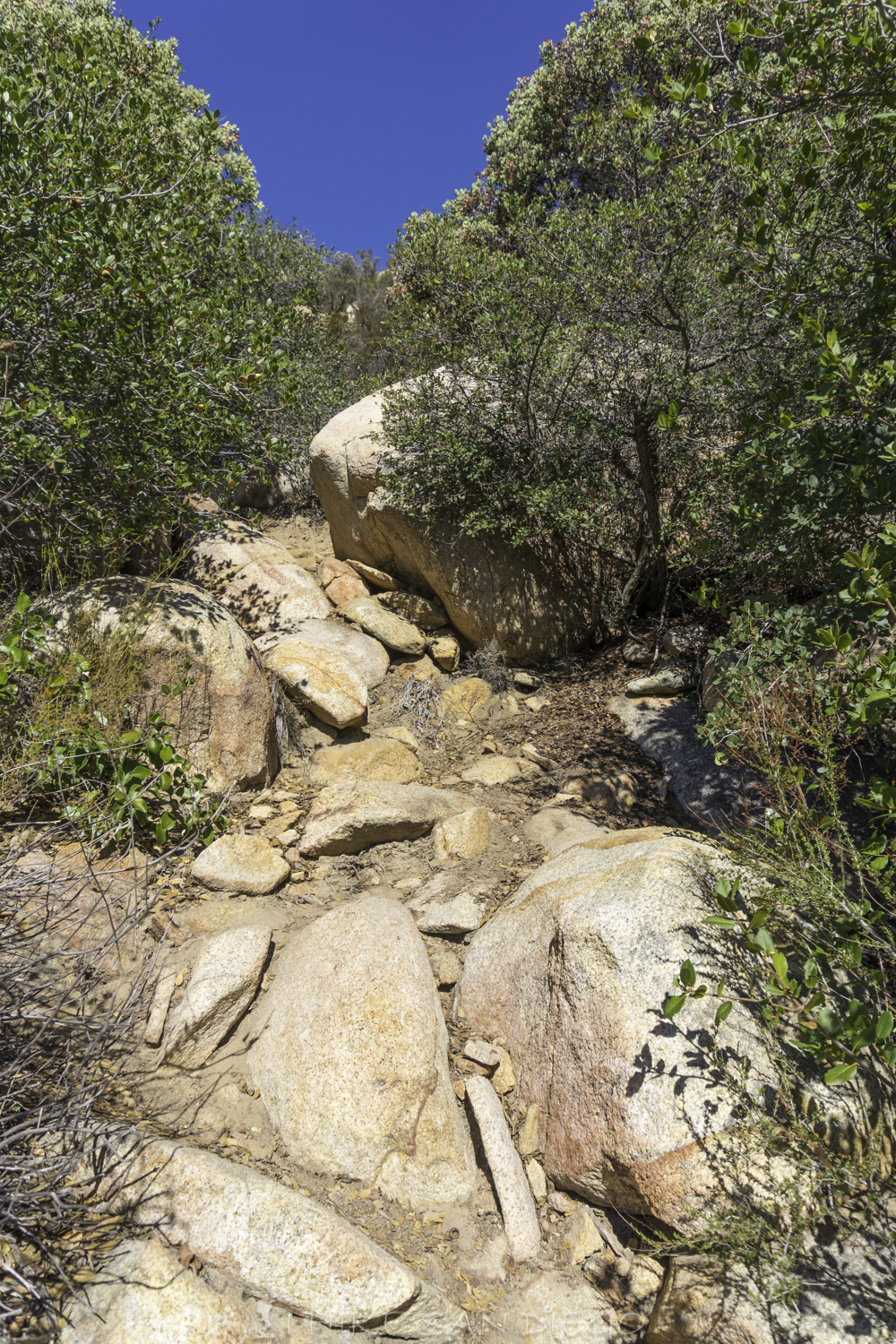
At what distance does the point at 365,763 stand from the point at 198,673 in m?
1.43

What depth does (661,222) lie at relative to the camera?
5.26m

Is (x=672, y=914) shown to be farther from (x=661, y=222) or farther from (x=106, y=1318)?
(x=661, y=222)

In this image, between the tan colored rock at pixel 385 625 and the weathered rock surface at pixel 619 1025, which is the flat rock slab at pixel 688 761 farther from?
the tan colored rock at pixel 385 625

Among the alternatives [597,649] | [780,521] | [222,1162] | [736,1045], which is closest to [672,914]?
[736,1045]

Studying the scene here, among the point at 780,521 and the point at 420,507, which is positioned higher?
the point at 420,507

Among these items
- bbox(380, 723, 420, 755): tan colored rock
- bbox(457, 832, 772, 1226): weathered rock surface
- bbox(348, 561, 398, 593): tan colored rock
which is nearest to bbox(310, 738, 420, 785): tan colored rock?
bbox(380, 723, 420, 755): tan colored rock

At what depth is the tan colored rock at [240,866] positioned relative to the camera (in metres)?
3.78

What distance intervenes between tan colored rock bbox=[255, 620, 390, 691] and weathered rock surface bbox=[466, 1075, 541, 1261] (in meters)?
3.74

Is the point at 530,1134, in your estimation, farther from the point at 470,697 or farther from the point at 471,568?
the point at 471,568

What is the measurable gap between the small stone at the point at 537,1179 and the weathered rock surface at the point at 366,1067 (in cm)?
24

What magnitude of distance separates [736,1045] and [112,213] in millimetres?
5555

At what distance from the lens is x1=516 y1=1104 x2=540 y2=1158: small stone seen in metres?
2.81

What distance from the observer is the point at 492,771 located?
212 inches

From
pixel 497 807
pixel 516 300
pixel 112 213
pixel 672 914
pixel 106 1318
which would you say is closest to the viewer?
pixel 106 1318
